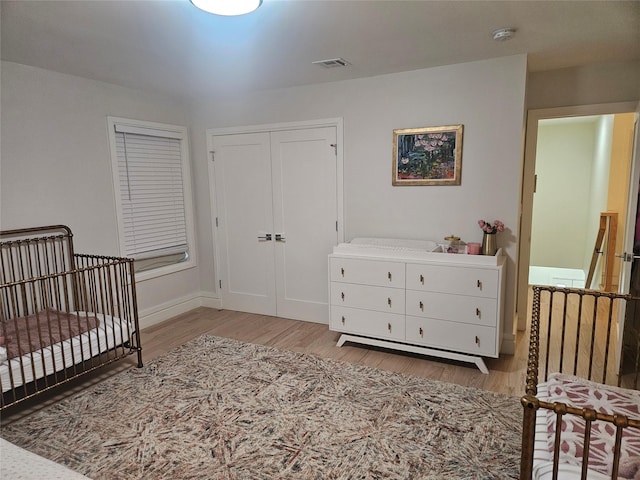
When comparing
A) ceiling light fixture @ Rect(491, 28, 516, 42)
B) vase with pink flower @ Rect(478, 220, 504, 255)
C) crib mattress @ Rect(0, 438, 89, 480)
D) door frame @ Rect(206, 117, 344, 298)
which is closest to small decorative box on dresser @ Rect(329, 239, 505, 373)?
vase with pink flower @ Rect(478, 220, 504, 255)

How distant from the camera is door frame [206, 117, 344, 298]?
12.7 ft

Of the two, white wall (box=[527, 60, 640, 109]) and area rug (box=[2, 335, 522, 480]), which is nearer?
area rug (box=[2, 335, 522, 480])

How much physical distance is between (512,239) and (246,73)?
2.68m

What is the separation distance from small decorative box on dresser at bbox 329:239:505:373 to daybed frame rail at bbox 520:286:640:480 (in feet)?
1.38

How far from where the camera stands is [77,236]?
3.57 meters

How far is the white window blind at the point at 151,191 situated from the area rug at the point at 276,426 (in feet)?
5.04

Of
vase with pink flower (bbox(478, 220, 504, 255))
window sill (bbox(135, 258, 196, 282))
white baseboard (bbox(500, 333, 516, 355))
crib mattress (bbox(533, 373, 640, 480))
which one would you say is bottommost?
white baseboard (bbox(500, 333, 516, 355))

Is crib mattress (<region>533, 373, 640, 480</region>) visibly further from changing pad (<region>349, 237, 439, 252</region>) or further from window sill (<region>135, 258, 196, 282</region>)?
window sill (<region>135, 258, 196, 282</region>)

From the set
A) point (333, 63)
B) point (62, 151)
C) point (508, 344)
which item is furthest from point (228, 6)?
point (508, 344)

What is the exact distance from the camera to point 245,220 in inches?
177

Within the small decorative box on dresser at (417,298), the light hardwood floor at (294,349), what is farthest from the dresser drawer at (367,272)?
the light hardwood floor at (294,349)

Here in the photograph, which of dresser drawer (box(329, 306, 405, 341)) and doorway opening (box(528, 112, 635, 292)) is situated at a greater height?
doorway opening (box(528, 112, 635, 292))

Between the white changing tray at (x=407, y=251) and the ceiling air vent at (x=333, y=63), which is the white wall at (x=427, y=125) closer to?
the white changing tray at (x=407, y=251)

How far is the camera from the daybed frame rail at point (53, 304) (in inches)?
103
